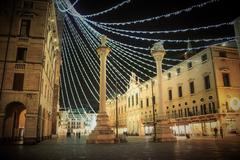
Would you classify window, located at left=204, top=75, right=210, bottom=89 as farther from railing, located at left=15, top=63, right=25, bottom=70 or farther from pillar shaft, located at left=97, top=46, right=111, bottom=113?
railing, located at left=15, top=63, right=25, bottom=70

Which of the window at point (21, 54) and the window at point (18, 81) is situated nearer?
the window at point (18, 81)

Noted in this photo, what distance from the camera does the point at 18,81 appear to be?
23.5 meters

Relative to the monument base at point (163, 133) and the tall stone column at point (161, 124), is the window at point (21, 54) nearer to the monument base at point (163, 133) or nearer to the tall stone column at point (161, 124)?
the tall stone column at point (161, 124)

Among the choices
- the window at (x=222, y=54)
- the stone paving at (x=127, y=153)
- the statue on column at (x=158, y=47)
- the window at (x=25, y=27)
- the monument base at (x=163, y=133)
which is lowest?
the stone paving at (x=127, y=153)

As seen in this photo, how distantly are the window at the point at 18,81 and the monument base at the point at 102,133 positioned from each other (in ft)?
27.3

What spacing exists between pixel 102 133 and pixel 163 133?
6481 millimetres

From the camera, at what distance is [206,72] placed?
122ft

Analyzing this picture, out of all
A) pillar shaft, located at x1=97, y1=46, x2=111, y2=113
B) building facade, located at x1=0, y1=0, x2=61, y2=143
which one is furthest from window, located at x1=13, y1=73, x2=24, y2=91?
pillar shaft, located at x1=97, y1=46, x2=111, y2=113

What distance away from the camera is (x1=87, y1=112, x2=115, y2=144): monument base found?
23312 mm

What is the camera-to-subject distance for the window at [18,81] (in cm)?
2325

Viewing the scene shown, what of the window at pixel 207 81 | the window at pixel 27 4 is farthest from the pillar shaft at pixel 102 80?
the window at pixel 207 81

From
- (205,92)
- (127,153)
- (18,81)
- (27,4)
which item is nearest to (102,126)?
(18,81)

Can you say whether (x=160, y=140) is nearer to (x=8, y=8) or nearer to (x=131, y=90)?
(x=8, y=8)

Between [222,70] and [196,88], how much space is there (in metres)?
5.47
